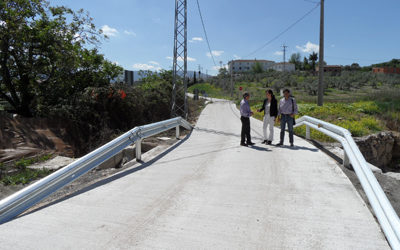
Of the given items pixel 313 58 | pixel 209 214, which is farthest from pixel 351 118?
pixel 313 58

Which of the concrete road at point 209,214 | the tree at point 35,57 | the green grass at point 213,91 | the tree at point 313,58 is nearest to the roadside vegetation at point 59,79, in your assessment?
the tree at point 35,57

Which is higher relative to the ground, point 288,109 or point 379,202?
point 288,109

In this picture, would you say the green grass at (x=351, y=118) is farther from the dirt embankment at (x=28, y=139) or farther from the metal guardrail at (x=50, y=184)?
the dirt embankment at (x=28, y=139)

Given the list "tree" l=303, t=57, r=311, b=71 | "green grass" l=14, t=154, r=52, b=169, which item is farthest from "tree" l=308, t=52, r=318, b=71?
"green grass" l=14, t=154, r=52, b=169

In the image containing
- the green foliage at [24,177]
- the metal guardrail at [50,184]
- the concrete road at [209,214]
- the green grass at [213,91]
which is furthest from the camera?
the green grass at [213,91]

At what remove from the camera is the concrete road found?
2982 mm

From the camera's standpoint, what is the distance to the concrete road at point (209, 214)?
9.78 feet

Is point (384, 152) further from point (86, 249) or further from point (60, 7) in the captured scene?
point (60, 7)

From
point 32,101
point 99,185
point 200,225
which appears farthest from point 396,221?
point 32,101

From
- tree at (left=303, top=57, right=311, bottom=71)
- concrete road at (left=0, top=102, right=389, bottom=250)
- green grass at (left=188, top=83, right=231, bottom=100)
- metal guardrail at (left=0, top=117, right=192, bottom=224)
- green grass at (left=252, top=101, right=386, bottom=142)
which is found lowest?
concrete road at (left=0, top=102, right=389, bottom=250)

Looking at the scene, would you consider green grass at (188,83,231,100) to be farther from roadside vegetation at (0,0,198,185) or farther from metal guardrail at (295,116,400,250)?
metal guardrail at (295,116,400,250)

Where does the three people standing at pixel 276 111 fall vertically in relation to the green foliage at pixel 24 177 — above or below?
above

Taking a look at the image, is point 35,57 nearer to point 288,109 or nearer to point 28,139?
point 28,139

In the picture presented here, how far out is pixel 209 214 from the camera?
3.69 m
